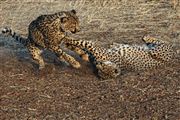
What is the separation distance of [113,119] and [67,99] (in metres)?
0.86

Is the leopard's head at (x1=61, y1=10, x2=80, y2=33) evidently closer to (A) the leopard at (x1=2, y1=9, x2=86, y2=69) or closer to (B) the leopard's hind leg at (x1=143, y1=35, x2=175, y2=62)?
(A) the leopard at (x1=2, y1=9, x2=86, y2=69)

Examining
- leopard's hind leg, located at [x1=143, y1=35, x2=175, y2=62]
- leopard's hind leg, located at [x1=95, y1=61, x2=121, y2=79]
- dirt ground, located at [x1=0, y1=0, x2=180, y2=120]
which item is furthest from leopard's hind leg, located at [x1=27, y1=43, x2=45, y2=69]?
leopard's hind leg, located at [x1=143, y1=35, x2=175, y2=62]

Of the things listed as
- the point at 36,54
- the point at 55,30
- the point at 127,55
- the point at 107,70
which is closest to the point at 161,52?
the point at 127,55

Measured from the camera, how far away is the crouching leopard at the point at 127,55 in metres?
7.92

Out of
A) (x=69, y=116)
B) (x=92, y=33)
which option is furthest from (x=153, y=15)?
(x=69, y=116)

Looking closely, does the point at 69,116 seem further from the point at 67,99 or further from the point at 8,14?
the point at 8,14

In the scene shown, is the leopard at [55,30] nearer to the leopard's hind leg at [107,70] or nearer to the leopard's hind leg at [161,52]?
the leopard's hind leg at [107,70]

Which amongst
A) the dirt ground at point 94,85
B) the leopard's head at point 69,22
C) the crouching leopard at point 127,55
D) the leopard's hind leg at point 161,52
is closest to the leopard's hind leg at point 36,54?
the dirt ground at point 94,85

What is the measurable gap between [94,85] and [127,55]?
42.4 inches

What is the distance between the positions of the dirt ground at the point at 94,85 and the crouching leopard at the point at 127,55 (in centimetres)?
17

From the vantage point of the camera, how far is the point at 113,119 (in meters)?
6.26

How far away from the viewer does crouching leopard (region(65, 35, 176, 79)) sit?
792 centimetres

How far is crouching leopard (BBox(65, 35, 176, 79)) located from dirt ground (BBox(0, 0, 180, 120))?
17 cm

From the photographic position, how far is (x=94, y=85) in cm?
732
